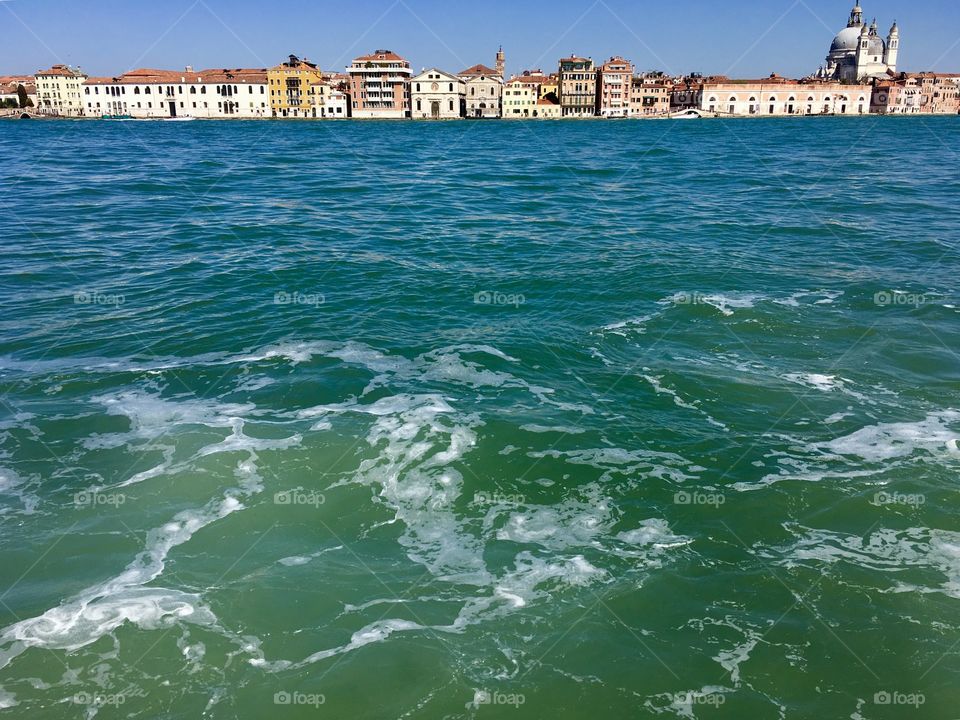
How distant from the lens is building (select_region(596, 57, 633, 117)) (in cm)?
17025

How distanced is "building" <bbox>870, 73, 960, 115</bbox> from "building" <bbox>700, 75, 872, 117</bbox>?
145 inches

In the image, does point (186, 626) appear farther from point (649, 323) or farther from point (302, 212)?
point (302, 212)

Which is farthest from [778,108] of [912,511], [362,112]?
[912,511]

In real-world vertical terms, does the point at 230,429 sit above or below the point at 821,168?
below

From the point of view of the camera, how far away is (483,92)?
167m

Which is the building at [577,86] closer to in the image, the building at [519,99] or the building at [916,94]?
the building at [519,99]

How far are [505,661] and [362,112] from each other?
170014 millimetres

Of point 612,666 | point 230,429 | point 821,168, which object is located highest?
point 821,168

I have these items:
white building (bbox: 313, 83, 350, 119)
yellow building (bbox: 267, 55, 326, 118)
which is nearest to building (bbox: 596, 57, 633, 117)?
white building (bbox: 313, 83, 350, 119)

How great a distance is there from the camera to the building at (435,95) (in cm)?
16112

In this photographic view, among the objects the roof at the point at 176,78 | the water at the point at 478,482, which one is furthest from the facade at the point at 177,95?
the water at the point at 478,482

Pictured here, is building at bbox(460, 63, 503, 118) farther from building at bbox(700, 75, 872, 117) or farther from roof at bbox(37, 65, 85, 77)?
roof at bbox(37, 65, 85, 77)

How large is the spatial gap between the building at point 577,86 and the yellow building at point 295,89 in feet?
199

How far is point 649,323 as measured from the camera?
1543 cm
